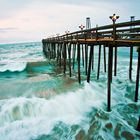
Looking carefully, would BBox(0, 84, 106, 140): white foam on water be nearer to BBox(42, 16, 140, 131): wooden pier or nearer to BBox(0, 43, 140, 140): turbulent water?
BBox(0, 43, 140, 140): turbulent water

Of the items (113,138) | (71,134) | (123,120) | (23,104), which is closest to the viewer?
(113,138)

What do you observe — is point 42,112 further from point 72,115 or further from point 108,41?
point 108,41

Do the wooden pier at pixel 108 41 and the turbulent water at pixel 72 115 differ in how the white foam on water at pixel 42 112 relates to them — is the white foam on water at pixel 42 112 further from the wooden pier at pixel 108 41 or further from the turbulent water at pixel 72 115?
the wooden pier at pixel 108 41

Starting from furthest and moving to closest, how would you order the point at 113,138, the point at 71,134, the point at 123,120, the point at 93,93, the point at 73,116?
the point at 93,93, the point at 73,116, the point at 123,120, the point at 71,134, the point at 113,138

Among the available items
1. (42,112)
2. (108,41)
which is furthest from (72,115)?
(108,41)

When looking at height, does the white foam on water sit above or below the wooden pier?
below

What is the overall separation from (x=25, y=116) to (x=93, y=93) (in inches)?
182

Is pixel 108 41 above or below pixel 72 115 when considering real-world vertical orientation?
above

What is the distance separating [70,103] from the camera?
1334 centimetres

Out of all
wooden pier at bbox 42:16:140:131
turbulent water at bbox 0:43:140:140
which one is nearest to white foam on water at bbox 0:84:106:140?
turbulent water at bbox 0:43:140:140

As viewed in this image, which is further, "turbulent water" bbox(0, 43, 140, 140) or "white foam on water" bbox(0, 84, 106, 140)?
"white foam on water" bbox(0, 84, 106, 140)

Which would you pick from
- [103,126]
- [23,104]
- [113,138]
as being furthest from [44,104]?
[113,138]

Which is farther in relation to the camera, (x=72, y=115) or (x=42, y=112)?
(x=42, y=112)

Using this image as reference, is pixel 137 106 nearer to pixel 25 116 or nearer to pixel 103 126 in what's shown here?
pixel 103 126
